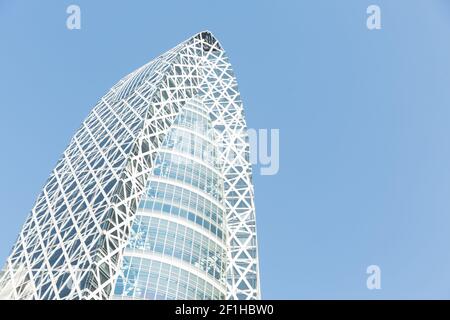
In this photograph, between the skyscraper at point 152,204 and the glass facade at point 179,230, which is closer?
the skyscraper at point 152,204

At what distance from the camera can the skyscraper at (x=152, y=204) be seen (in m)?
62.8

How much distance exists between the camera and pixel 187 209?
240 ft

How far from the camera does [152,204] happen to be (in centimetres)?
7144

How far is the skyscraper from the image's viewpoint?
6281 cm

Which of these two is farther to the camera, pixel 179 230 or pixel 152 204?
pixel 152 204

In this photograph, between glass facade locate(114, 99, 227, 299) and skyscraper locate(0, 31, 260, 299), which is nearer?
skyscraper locate(0, 31, 260, 299)

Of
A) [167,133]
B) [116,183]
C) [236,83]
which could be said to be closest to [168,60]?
[236,83]

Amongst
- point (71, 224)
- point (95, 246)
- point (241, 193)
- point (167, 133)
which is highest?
point (167, 133)

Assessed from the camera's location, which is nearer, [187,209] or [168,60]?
[187,209]

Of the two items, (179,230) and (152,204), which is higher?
(152,204)

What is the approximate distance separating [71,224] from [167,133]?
18584 millimetres
